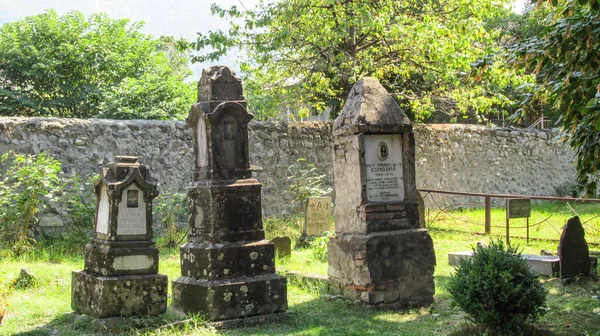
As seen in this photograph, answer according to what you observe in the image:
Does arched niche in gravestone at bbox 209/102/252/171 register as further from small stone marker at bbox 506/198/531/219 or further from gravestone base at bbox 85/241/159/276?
small stone marker at bbox 506/198/531/219

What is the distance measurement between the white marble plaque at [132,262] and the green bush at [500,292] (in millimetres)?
3242

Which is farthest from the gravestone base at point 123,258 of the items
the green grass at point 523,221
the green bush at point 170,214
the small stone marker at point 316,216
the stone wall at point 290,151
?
the green grass at point 523,221

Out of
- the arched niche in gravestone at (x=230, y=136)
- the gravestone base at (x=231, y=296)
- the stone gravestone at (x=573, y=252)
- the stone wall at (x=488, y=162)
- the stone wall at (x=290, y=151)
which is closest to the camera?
the gravestone base at (x=231, y=296)

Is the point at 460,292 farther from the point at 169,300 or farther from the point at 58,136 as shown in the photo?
the point at 58,136

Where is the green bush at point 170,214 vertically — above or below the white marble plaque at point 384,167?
below

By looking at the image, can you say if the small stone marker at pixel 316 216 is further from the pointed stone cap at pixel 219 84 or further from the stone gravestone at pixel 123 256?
the stone gravestone at pixel 123 256

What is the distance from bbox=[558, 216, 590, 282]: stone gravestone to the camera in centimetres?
938

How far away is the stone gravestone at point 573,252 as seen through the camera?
9.38 metres

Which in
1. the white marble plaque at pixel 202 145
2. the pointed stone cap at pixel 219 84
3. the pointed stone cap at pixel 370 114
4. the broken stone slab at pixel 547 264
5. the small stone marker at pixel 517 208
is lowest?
the broken stone slab at pixel 547 264

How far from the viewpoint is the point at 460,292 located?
6.94 m

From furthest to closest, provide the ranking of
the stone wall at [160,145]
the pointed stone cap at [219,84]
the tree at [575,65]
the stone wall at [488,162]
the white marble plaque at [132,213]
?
the stone wall at [488,162]
the stone wall at [160,145]
the pointed stone cap at [219,84]
the white marble plaque at [132,213]
the tree at [575,65]

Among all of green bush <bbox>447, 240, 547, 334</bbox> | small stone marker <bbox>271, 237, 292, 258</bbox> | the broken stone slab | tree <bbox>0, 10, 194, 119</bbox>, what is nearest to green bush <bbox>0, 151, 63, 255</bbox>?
small stone marker <bbox>271, 237, 292, 258</bbox>

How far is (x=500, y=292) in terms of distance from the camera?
669 centimetres

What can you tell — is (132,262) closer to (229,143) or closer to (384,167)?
(229,143)
